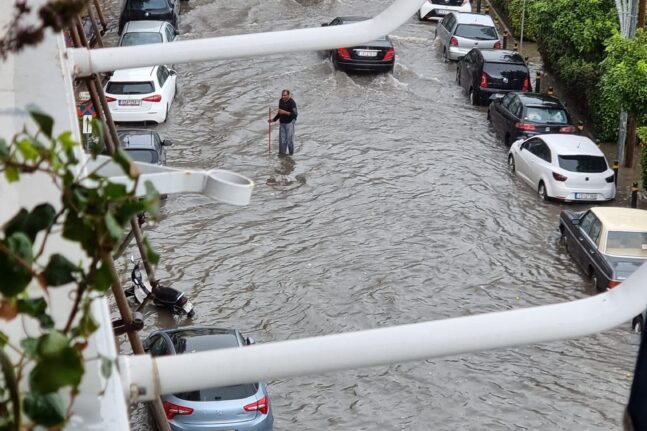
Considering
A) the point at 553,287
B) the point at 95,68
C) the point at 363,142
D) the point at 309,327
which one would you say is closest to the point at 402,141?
the point at 363,142

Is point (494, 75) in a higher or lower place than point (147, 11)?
→ lower

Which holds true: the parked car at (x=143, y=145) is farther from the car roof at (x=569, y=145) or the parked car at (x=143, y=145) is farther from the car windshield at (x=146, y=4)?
the car windshield at (x=146, y=4)

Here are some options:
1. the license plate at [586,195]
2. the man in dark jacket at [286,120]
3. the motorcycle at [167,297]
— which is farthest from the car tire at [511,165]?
the motorcycle at [167,297]

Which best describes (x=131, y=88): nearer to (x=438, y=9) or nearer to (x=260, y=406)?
(x=438, y=9)

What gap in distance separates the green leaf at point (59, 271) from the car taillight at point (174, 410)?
1084 cm

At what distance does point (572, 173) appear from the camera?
2288 centimetres

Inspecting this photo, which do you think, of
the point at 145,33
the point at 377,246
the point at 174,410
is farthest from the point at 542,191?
the point at 145,33

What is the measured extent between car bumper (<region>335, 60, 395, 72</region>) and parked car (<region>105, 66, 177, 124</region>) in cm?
592

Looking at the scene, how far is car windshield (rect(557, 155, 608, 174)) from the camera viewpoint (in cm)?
2297

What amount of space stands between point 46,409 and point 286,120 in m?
22.3

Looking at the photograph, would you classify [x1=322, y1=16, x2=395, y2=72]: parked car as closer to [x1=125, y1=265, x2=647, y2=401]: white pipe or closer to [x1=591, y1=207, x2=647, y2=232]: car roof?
[x1=591, y1=207, x2=647, y2=232]: car roof

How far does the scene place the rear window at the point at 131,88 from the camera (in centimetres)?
2702

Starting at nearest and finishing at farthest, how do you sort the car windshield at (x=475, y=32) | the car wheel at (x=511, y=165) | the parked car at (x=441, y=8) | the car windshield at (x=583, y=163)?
the car windshield at (x=583, y=163)
the car wheel at (x=511, y=165)
the car windshield at (x=475, y=32)
the parked car at (x=441, y=8)

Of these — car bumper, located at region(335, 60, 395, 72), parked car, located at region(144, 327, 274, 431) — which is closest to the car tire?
car bumper, located at region(335, 60, 395, 72)
